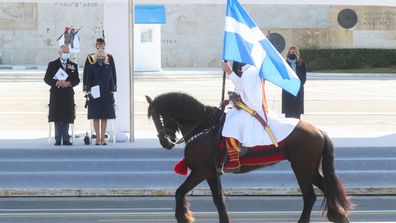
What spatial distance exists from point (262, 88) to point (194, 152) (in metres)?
1.03

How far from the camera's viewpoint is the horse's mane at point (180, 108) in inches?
389

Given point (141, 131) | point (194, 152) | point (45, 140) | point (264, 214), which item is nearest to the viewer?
point (194, 152)

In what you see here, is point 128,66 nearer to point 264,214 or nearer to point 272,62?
point 264,214

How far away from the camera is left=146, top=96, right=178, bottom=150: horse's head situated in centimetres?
988

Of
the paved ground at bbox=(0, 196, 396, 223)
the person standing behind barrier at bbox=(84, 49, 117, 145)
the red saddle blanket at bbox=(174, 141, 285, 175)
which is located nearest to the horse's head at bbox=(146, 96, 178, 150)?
the red saddle blanket at bbox=(174, 141, 285, 175)

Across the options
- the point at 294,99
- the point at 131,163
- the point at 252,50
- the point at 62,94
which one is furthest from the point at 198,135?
the point at 294,99

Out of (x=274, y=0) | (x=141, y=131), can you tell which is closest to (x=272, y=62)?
(x=274, y=0)

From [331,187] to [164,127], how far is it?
1.94 metres

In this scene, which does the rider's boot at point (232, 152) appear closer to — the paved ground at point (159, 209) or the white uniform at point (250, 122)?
the white uniform at point (250, 122)

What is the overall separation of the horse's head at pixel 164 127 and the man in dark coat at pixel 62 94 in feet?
19.9

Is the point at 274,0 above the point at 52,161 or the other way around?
above

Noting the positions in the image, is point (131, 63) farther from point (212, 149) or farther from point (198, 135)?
point (212, 149)

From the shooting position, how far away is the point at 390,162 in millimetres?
14891

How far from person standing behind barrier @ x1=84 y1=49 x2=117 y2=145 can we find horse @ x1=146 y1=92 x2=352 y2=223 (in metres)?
5.84
